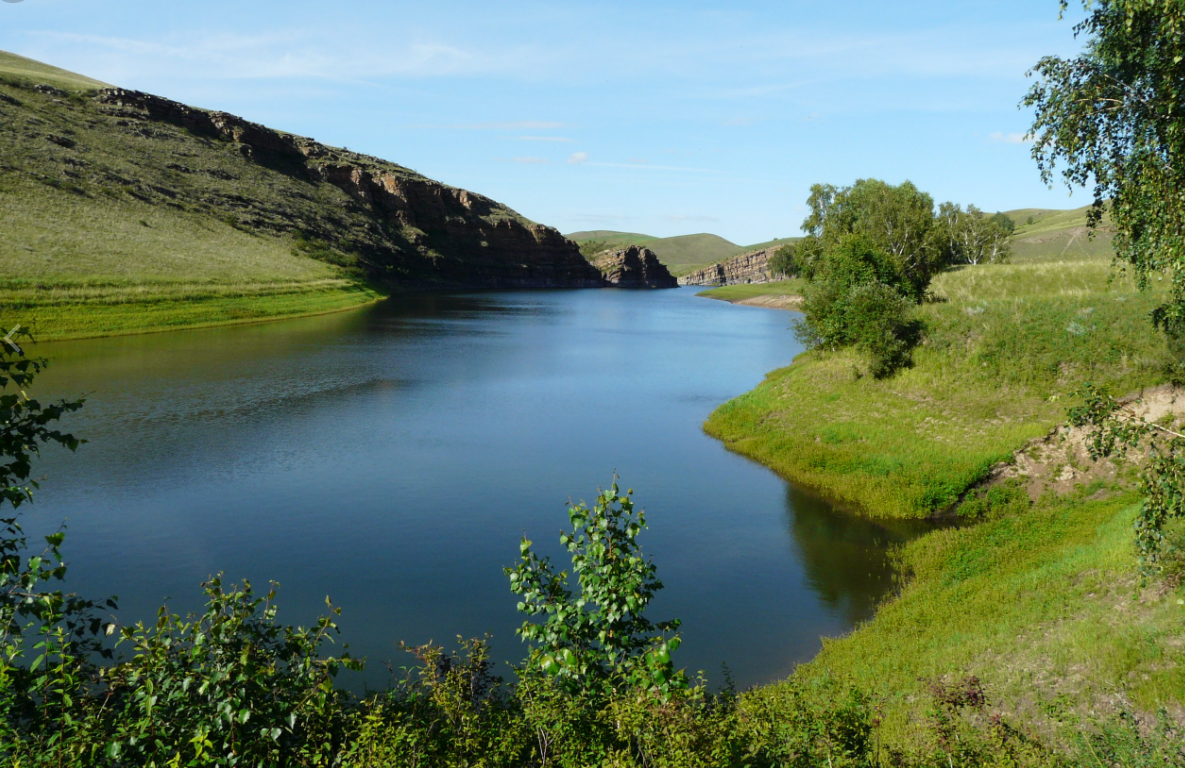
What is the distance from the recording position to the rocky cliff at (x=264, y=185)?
298 feet

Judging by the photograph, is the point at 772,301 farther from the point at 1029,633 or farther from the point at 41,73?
the point at 41,73

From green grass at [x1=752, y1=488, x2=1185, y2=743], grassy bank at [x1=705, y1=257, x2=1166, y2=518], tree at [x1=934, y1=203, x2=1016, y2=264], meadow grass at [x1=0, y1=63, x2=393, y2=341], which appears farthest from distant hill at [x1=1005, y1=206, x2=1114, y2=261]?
green grass at [x1=752, y1=488, x2=1185, y2=743]

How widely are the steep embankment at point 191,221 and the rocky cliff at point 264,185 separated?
0.97 feet

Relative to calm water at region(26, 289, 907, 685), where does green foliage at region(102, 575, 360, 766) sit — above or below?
above

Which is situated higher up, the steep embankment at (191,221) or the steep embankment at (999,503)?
the steep embankment at (191,221)

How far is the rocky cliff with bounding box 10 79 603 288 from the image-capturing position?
90812 millimetres

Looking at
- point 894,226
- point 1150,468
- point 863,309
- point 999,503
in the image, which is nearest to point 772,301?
point 894,226

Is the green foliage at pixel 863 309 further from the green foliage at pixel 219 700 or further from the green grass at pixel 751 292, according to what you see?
the green grass at pixel 751 292

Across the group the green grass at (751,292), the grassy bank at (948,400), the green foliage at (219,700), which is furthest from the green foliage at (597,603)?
the green grass at (751,292)

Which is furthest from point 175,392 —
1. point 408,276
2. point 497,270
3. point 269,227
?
point 497,270

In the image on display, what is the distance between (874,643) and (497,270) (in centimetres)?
15862

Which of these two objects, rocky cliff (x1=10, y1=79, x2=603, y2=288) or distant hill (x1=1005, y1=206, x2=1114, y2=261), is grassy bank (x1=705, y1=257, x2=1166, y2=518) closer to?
rocky cliff (x1=10, y1=79, x2=603, y2=288)

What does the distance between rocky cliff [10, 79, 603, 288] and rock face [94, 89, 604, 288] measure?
0.86 ft

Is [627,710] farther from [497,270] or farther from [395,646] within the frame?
[497,270]
